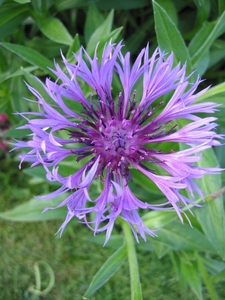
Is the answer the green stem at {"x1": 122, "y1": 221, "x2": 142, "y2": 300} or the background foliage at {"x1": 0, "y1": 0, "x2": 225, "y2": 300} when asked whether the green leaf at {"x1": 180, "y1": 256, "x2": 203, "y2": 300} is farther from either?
the green stem at {"x1": 122, "y1": 221, "x2": 142, "y2": 300}

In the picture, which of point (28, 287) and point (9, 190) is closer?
point (28, 287)

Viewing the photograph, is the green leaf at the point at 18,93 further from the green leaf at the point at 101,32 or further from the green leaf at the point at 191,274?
the green leaf at the point at 191,274

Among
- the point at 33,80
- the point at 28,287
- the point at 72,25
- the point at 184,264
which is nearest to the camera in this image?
the point at 33,80

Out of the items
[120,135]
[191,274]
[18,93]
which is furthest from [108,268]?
[18,93]

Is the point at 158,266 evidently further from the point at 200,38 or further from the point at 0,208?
the point at 200,38

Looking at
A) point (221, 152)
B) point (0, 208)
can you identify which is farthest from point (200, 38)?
point (0, 208)

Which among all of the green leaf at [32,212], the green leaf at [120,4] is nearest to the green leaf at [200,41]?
the green leaf at [120,4]

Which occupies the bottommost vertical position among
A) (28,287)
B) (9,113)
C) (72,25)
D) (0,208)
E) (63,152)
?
(28,287)
